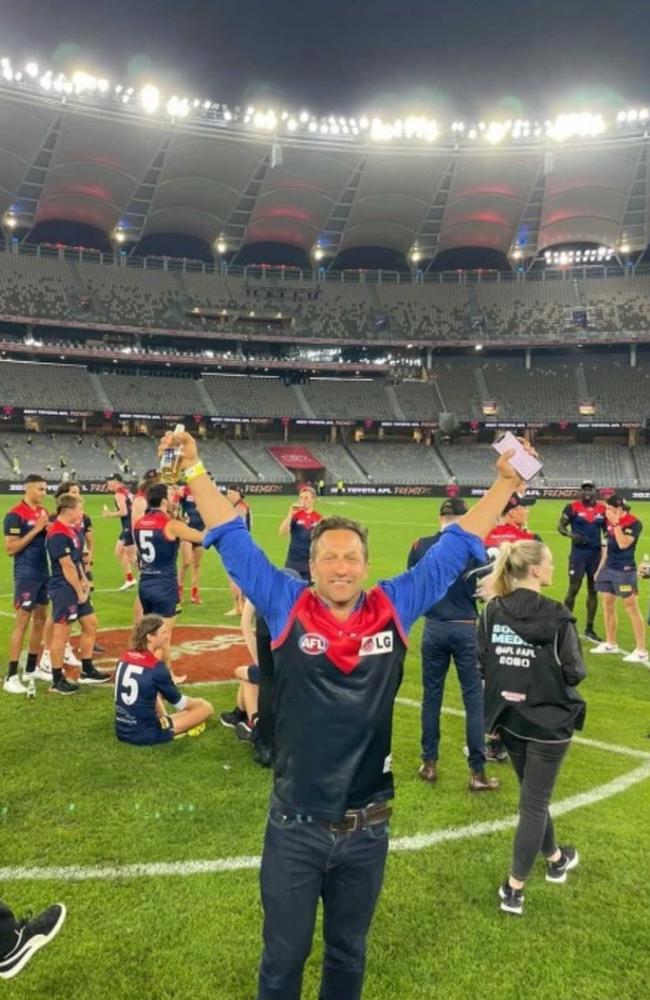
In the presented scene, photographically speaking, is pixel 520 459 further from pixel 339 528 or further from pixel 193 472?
pixel 193 472

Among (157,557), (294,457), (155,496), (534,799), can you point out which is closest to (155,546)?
(157,557)

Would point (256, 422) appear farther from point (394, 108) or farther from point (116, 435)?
point (394, 108)

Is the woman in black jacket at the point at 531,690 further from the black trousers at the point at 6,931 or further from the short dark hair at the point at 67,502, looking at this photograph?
the short dark hair at the point at 67,502

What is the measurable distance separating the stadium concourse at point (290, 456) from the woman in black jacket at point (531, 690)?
0.07 metres

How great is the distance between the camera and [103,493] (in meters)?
45.5

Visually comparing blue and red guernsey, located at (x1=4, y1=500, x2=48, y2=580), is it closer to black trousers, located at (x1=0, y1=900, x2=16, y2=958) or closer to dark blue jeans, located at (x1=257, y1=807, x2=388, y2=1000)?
black trousers, located at (x1=0, y1=900, x2=16, y2=958)

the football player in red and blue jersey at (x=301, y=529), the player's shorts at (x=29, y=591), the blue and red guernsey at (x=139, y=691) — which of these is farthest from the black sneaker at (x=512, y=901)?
the football player in red and blue jersey at (x=301, y=529)

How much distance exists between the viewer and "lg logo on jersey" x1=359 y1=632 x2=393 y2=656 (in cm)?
276

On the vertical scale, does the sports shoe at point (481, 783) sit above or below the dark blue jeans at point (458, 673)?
below

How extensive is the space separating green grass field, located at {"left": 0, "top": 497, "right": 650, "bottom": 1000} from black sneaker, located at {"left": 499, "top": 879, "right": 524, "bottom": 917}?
0.19ft

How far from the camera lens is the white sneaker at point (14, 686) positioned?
8.34 meters

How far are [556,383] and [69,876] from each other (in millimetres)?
66580

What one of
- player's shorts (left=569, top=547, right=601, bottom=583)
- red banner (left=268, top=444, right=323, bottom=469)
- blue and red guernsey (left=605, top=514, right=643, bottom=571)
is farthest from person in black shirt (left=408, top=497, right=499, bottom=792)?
red banner (left=268, top=444, right=323, bottom=469)

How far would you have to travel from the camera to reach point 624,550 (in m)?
10.5
